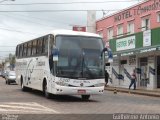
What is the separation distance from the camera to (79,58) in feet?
67.5

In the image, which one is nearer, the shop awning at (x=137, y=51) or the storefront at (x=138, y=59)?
the shop awning at (x=137, y=51)

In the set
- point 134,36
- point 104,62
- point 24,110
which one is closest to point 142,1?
point 134,36

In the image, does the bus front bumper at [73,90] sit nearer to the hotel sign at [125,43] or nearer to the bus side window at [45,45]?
the bus side window at [45,45]

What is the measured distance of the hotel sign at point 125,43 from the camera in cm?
3766

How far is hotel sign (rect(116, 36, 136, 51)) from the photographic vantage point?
37656 millimetres

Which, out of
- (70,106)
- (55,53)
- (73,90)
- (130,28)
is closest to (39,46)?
(55,53)

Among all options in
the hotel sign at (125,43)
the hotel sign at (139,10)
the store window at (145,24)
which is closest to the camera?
the hotel sign at (139,10)

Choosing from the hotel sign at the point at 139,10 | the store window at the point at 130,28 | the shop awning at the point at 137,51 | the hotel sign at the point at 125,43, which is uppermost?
the hotel sign at the point at 139,10

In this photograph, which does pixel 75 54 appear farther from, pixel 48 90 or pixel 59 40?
pixel 48 90

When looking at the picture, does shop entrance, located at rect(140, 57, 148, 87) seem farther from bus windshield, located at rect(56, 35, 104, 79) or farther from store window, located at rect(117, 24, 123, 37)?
bus windshield, located at rect(56, 35, 104, 79)

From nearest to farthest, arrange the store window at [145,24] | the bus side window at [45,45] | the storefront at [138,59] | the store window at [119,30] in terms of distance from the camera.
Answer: the bus side window at [45,45] < the storefront at [138,59] < the store window at [145,24] < the store window at [119,30]

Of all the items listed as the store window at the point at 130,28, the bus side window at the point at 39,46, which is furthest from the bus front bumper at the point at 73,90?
the store window at the point at 130,28

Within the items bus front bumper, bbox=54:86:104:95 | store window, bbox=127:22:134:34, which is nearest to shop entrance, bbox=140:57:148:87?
store window, bbox=127:22:134:34

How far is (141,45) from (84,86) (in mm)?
16345
